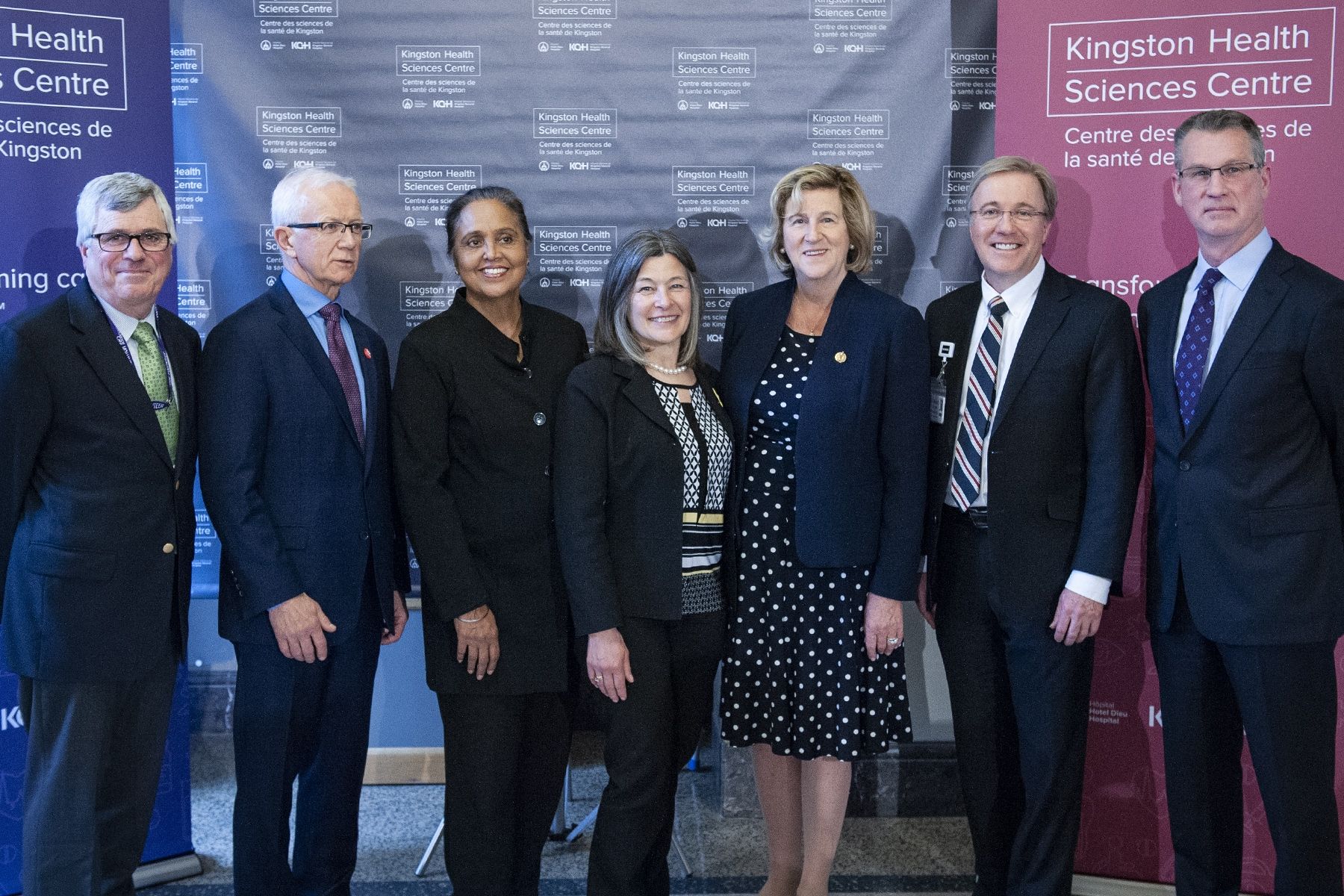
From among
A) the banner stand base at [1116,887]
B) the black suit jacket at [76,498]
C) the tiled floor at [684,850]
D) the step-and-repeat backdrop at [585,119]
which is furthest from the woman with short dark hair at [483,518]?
the banner stand base at [1116,887]

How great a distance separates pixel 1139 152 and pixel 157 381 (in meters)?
2.56

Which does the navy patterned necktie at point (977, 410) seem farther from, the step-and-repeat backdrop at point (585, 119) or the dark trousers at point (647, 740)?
the step-and-repeat backdrop at point (585, 119)

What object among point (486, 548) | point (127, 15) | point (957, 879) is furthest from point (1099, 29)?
point (127, 15)

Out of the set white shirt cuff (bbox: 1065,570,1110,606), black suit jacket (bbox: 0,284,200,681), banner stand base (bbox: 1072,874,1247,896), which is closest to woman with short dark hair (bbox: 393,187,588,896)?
black suit jacket (bbox: 0,284,200,681)

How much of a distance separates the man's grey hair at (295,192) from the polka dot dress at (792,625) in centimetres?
→ 116

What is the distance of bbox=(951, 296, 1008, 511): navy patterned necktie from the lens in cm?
262

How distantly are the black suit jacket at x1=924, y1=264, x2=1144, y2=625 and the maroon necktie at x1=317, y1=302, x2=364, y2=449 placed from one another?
1.52 m

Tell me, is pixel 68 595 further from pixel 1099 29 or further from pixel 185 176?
pixel 1099 29

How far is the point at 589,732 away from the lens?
426 cm

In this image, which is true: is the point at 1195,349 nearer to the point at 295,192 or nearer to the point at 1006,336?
the point at 1006,336

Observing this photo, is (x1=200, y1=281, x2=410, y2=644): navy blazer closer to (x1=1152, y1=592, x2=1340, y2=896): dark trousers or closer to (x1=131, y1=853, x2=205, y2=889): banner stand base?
(x1=131, y1=853, x2=205, y2=889): banner stand base

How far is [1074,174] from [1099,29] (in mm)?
389

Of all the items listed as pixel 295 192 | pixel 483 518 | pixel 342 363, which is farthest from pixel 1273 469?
pixel 295 192

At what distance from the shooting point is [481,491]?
256 centimetres
